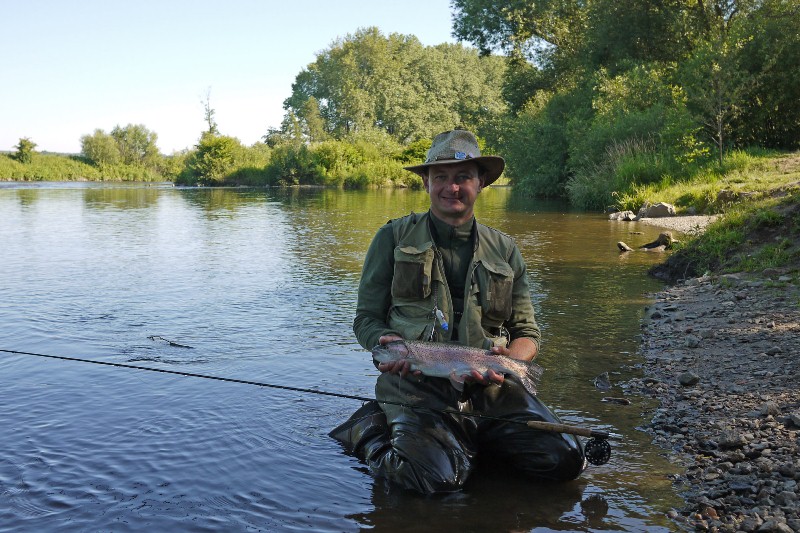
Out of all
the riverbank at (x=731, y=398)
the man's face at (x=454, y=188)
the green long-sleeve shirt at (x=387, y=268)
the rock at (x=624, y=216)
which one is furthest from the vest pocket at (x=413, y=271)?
the rock at (x=624, y=216)

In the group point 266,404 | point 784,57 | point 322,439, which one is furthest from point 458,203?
point 784,57

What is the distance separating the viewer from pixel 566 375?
722 centimetres

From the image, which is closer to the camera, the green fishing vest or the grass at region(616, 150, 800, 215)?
the green fishing vest

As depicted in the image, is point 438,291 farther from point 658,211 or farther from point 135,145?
point 135,145

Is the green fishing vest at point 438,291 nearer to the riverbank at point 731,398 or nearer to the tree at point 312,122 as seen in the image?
the riverbank at point 731,398

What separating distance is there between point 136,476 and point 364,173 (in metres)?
64.0

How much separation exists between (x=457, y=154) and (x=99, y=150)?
94068mm

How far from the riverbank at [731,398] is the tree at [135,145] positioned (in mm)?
94629

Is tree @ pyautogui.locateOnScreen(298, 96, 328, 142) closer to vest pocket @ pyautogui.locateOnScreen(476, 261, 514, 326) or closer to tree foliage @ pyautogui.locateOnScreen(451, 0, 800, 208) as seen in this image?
tree foliage @ pyautogui.locateOnScreen(451, 0, 800, 208)

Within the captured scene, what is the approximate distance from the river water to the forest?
13920 millimetres

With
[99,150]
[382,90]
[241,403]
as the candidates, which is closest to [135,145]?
[99,150]

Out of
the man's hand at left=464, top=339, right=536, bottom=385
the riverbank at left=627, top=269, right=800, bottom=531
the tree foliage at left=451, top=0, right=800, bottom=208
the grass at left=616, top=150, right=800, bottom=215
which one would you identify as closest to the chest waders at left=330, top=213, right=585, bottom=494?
the man's hand at left=464, top=339, right=536, bottom=385

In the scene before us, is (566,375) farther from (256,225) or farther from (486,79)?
(486,79)

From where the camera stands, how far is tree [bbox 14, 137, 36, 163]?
82625mm
